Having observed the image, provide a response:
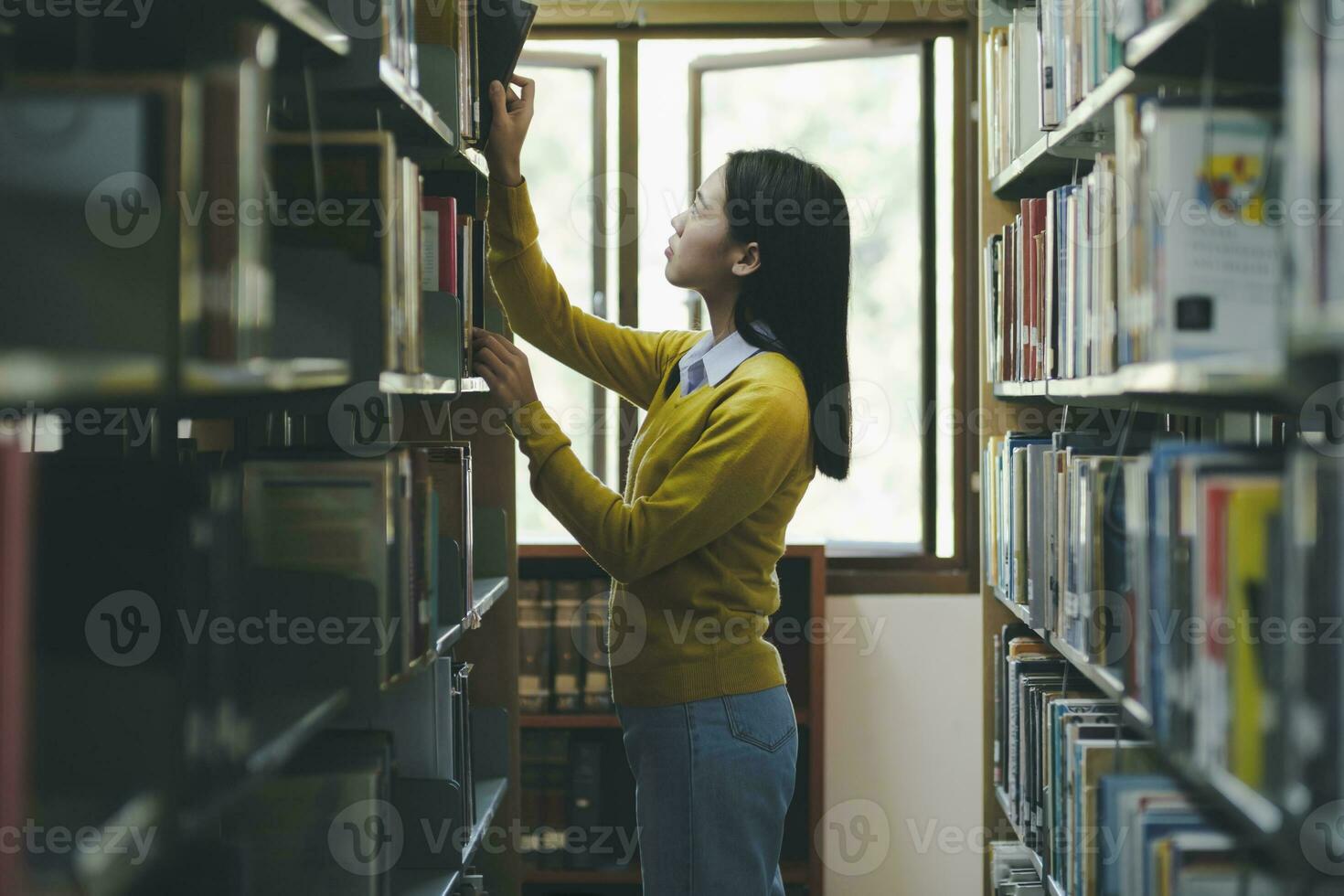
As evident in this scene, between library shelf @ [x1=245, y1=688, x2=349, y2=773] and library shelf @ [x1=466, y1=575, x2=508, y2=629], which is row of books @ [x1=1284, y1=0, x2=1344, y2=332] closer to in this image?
library shelf @ [x1=245, y1=688, x2=349, y2=773]

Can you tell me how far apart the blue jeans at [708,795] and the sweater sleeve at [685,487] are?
9.0 inches

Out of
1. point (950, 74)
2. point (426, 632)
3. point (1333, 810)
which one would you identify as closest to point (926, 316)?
point (950, 74)

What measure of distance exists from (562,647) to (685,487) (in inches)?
57.0

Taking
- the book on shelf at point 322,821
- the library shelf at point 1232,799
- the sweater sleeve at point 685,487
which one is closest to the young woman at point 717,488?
the sweater sleeve at point 685,487

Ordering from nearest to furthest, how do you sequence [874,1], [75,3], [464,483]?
1. [75,3]
2. [464,483]
3. [874,1]

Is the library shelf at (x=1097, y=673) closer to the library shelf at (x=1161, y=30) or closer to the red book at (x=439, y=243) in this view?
the library shelf at (x=1161, y=30)

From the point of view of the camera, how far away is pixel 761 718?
1.60 m

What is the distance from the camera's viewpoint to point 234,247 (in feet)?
3.06

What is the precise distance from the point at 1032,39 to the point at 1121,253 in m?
0.95

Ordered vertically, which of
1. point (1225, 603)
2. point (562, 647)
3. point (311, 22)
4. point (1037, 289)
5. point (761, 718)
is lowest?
point (562, 647)

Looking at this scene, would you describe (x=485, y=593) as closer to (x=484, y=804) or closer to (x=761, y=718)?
(x=484, y=804)

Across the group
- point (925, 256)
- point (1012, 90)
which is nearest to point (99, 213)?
point (1012, 90)

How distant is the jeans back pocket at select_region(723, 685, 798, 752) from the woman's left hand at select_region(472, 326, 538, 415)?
53 cm

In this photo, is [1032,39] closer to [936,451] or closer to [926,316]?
[926,316]
